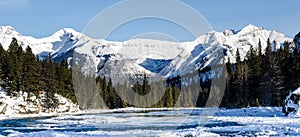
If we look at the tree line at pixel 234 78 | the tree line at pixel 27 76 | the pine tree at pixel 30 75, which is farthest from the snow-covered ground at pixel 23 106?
the pine tree at pixel 30 75

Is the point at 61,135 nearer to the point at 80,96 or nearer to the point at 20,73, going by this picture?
the point at 20,73

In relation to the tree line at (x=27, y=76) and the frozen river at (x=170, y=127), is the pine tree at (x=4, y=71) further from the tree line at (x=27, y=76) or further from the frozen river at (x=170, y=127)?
the frozen river at (x=170, y=127)

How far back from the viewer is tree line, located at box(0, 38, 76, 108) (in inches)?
2699

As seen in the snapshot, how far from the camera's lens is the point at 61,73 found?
87.4 metres

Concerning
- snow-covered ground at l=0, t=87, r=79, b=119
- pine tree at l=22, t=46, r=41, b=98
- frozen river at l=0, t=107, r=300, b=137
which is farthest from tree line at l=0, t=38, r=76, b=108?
frozen river at l=0, t=107, r=300, b=137

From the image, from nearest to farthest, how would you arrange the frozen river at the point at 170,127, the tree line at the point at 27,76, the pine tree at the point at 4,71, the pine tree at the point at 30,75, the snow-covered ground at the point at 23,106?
the frozen river at the point at 170,127 → the snow-covered ground at the point at 23,106 → the pine tree at the point at 4,71 → the tree line at the point at 27,76 → the pine tree at the point at 30,75

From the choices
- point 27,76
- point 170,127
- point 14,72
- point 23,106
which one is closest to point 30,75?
point 27,76

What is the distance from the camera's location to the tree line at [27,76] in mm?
68562

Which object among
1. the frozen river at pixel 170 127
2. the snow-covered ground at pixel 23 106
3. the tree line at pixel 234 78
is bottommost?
the frozen river at pixel 170 127

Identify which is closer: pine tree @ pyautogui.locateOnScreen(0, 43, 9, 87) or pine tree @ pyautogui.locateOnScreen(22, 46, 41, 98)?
pine tree @ pyautogui.locateOnScreen(0, 43, 9, 87)

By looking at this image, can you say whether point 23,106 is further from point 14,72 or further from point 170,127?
point 170,127

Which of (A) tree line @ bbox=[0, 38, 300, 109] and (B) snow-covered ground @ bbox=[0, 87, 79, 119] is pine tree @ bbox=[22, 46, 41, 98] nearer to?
(A) tree line @ bbox=[0, 38, 300, 109]

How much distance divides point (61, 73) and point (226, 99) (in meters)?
36.0

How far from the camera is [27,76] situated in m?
70.7
